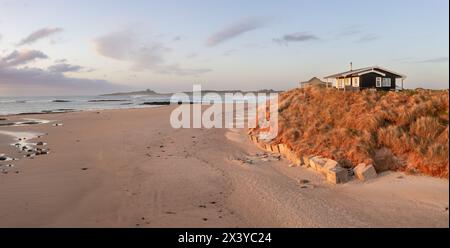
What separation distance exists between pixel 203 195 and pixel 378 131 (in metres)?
5.43

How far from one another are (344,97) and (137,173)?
8727 mm

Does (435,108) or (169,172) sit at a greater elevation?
(435,108)

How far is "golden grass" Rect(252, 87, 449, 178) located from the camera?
869cm

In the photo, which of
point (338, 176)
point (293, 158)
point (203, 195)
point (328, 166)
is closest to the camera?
point (203, 195)

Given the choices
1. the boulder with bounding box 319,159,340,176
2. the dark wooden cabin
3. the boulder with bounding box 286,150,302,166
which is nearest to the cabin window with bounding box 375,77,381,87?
the dark wooden cabin

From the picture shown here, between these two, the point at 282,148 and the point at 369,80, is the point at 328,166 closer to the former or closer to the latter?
the point at 282,148

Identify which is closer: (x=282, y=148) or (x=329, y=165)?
(x=329, y=165)

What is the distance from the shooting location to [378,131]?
32.6ft

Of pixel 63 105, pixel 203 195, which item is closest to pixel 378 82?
pixel 203 195
